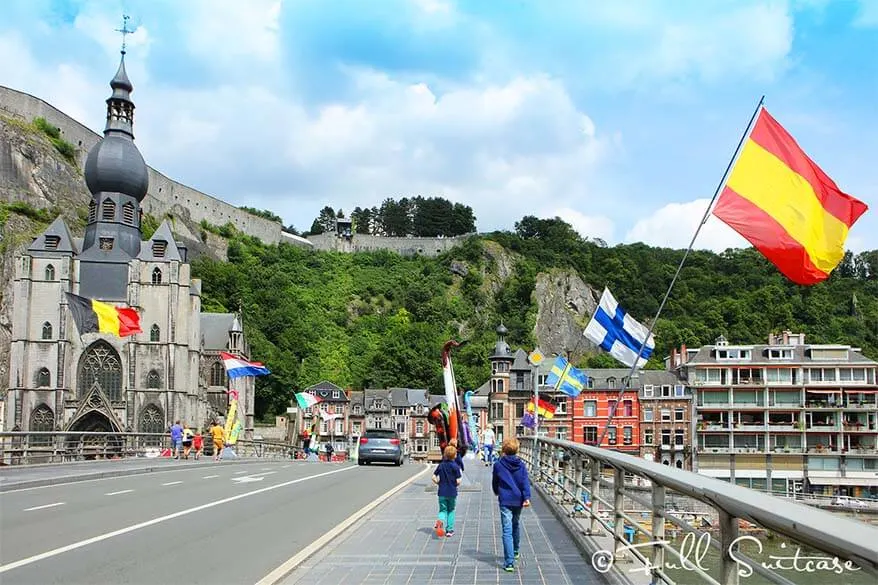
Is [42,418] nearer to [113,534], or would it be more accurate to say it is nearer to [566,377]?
[566,377]

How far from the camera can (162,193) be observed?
119250 millimetres

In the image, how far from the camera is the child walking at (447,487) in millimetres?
11102

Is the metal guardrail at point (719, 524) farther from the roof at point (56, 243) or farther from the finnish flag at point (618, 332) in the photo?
the roof at point (56, 243)

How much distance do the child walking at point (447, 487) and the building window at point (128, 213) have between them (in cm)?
6778

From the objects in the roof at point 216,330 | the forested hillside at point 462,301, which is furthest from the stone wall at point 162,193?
the roof at point 216,330

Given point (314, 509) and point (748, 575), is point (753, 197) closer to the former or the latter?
point (748, 575)

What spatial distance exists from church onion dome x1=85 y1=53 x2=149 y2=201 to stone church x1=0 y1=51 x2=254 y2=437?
0.08m

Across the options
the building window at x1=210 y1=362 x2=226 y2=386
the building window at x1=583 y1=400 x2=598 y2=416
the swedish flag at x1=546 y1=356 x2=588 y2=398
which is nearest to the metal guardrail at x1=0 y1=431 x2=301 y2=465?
the swedish flag at x1=546 y1=356 x2=588 y2=398

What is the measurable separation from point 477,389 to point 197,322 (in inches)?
1548

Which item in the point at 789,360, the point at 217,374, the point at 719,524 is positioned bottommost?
the point at 719,524

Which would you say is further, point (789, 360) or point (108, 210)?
point (108, 210)

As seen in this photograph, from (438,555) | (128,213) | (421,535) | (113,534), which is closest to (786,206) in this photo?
(438,555)

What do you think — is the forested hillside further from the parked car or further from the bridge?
the bridge

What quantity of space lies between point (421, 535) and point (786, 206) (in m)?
6.07
